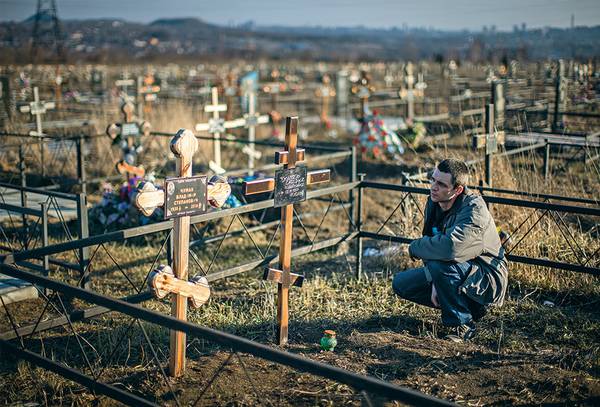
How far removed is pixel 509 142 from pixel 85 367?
10.2m

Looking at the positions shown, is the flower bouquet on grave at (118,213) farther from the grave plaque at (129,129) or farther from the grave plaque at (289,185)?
the grave plaque at (289,185)

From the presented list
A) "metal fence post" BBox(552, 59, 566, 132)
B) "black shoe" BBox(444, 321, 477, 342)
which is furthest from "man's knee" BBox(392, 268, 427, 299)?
"metal fence post" BBox(552, 59, 566, 132)

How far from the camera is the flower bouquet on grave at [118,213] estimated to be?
8680 mm

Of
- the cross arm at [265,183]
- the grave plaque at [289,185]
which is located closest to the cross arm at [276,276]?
the grave plaque at [289,185]

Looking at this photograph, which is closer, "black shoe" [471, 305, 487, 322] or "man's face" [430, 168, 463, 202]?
"man's face" [430, 168, 463, 202]

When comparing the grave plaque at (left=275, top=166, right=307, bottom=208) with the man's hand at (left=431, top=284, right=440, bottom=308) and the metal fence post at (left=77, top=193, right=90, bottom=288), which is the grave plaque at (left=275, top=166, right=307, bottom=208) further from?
the metal fence post at (left=77, top=193, right=90, bottom=288)

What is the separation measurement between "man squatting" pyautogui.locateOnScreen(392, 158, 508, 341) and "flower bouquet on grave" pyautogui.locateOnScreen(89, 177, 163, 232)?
4.53 m

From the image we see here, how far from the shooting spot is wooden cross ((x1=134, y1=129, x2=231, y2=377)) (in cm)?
383

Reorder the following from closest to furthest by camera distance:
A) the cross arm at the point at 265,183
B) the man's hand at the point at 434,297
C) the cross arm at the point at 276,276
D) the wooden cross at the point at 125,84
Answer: the cross arm at the point at 265,183 → the cross arm at the point at 276,276 → the man's hand at the point at 434,297 → the wooden cross at the point at 125,84

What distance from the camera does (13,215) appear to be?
8.78 metres

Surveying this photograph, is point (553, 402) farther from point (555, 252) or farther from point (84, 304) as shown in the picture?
point (84, 304)

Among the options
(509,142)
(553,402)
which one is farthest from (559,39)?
(553,402)

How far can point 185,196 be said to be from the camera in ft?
13.0

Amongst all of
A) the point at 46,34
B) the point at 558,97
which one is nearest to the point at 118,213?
Answer: the point at 558,97
